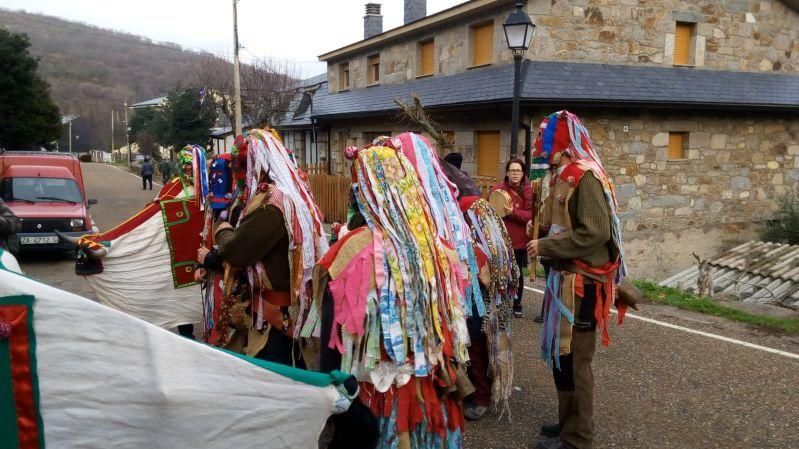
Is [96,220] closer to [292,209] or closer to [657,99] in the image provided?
[657,99]

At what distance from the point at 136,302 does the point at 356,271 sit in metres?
3.01

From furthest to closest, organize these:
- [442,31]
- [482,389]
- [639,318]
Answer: [442,31]
[639,318]
[482,389]

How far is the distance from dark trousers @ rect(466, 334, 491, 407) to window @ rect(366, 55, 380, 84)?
1825 centimetres

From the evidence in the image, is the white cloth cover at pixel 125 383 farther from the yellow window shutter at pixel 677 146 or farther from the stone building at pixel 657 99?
the yellow window shutter at pixel 677 146

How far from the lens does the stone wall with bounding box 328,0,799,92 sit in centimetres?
1356

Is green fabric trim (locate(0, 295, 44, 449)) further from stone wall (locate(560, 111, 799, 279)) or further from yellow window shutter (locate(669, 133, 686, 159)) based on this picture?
yellow window shutter (locate(669, 133, 686, 159))

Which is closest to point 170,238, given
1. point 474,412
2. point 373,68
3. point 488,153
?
point 474,412

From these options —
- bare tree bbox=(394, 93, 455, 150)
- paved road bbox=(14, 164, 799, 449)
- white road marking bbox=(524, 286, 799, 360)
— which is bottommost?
paved road bbox=(14, 164, 799, 449)

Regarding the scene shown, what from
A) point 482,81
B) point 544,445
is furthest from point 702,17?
point 544,445

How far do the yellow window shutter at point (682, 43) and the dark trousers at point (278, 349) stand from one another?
46.4 ft

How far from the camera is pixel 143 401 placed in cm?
169

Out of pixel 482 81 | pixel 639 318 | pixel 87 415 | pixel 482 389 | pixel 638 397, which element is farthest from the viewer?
pixel 482 81

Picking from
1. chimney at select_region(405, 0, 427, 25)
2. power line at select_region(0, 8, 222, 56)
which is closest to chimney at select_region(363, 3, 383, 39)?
chimney at select_region(405, 0, 427, 25)

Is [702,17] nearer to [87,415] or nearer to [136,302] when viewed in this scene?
[136,302]
